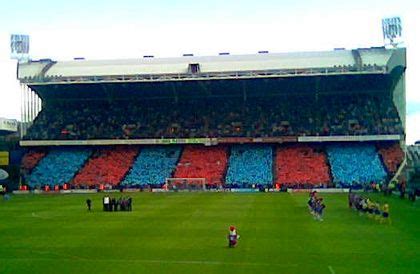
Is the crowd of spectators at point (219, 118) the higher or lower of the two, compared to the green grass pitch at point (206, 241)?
higher

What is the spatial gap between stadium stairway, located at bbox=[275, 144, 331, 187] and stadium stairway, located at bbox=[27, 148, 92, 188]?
2564 centimetres

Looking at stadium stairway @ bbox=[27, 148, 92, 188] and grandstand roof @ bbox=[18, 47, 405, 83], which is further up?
grandstand roof @ bbox=[18, 47, 405, 83]

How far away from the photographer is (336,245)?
25359mm

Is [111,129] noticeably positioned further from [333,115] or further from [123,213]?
[123,213]

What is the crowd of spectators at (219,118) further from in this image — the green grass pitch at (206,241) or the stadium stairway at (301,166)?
the green grass pitch at (206,241)

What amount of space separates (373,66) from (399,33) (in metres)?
8.95

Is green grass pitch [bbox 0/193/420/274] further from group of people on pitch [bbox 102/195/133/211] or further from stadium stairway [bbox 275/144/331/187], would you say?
stadium stairway [bbox 275/144/331/187]

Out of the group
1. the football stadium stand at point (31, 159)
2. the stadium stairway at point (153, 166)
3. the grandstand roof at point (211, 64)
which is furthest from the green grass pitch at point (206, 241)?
the football stadium stand at point (31, 159)

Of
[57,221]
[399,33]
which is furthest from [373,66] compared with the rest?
[57,221]

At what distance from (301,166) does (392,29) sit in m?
21.4

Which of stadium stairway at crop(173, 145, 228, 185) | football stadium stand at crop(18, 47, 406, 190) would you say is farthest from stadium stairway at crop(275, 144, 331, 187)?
stadium stairway at crop(173, 145, 228, 185)

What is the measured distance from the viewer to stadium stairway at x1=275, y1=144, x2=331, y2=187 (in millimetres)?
67250

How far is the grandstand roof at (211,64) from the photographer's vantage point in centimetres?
→ 7119

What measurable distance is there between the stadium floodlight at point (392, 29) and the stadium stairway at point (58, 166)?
41773 millimetres
